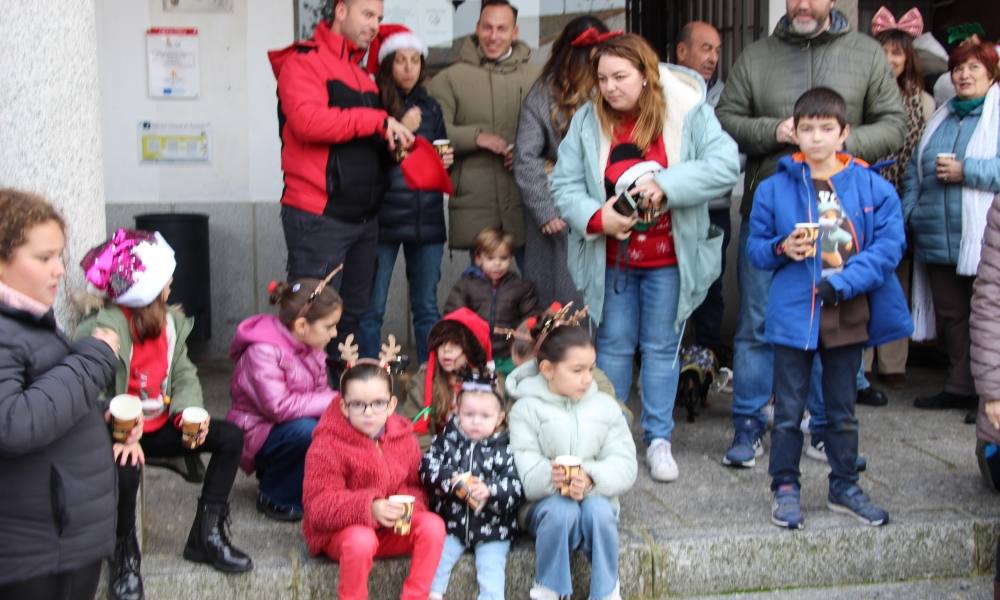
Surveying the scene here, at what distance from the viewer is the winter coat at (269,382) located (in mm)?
4570

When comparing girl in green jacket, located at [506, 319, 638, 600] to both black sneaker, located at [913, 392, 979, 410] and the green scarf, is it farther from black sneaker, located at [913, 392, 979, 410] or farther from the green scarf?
the green scarf

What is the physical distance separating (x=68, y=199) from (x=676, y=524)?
235cm

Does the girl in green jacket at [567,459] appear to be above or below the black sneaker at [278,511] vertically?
above

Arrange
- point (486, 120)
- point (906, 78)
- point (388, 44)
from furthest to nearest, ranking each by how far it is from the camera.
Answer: point (906, 78)
point (486, 120)
point (388, 44)

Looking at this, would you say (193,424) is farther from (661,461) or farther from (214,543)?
(661,461)

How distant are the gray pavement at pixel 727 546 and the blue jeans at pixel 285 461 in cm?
11

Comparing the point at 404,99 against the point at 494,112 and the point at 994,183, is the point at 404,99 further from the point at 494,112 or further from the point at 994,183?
the point at 994,183

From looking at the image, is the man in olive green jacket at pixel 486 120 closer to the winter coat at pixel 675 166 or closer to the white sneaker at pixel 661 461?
the winter coat at pixel 675 166

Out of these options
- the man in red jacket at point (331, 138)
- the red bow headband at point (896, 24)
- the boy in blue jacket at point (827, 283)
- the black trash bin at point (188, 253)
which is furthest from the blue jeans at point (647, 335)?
the black trash bin at point (188, 253)

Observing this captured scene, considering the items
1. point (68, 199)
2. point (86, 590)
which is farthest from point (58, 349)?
point (68, 199)

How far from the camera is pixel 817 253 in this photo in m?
4.65

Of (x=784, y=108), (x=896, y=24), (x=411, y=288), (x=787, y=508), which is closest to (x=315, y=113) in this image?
(x=411, y=288)

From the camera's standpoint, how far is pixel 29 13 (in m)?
3.85

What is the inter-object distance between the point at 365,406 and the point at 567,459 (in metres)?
0.66
